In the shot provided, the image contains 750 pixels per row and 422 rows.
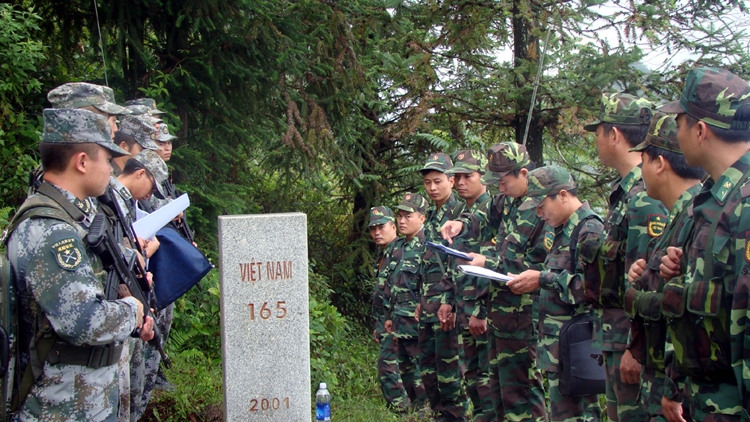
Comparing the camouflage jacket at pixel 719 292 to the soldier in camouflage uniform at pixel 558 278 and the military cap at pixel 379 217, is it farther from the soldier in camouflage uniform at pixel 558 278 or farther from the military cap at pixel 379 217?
the military cap at pixel 379 217

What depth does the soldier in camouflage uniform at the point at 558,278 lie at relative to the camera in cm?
495

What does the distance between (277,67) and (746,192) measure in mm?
7060

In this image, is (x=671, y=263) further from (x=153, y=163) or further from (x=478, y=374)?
(x=478, y=374)

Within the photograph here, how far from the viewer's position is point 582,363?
4.84 meters

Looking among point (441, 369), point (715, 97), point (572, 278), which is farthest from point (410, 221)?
point (715, 97)

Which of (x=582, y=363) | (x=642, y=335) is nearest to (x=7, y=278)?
(x=642, y=335)

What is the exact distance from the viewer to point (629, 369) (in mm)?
3998

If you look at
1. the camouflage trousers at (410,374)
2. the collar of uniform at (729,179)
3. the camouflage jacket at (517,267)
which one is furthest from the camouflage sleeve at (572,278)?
the camouflage trousers at (410,374)

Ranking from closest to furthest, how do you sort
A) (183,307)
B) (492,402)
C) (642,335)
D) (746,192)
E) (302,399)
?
(746,192), (642,335), (302,399), (492,402), (183,307)

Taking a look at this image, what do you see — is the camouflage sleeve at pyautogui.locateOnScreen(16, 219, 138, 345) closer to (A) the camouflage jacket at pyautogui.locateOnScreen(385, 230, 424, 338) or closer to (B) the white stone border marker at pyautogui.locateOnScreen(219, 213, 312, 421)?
(B) the white stone border marker at pyautogui.locateOnScreen(219, 213, 312, 421)

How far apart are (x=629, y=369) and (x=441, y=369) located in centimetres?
350

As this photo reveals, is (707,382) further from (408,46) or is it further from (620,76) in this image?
(408,46)

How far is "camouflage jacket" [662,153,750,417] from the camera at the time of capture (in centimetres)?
271

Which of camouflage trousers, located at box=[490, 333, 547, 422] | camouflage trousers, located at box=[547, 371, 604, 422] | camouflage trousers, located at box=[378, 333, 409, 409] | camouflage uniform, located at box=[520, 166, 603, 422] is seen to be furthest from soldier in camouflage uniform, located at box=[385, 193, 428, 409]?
camouflage trousers, located at box=[547, 371, 604, 422]
